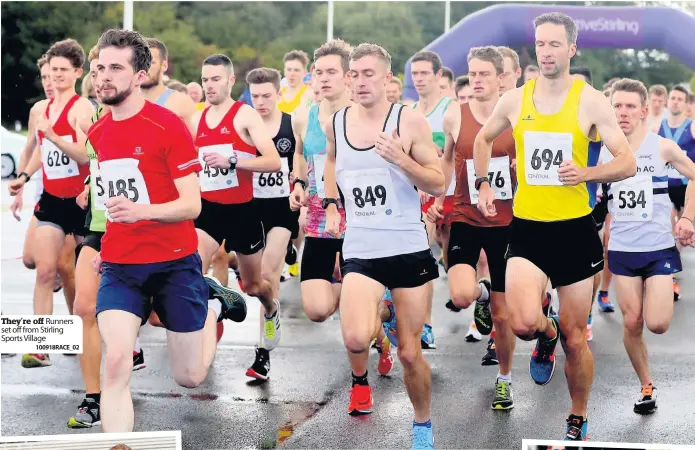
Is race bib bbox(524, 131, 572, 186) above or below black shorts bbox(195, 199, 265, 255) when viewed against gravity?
above

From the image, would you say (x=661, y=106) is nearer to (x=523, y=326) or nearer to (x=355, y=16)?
(x=523, y=326)

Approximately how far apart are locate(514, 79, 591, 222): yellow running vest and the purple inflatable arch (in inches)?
568

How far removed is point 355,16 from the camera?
39.9 metres

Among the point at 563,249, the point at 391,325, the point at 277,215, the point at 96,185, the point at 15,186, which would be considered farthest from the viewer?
the point at 277,215

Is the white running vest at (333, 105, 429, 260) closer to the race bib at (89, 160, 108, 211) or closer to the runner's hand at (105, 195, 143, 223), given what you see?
the runner's hand at (105, 195, 143, 223)

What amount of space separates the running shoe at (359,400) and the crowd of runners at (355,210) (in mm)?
11

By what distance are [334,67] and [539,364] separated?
2.35 metres

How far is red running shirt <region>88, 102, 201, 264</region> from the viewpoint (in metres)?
4.91

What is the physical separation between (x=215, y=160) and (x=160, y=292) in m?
2.05

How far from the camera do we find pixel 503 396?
6.33 metres

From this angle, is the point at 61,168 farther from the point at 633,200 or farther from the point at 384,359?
the point at 633,200

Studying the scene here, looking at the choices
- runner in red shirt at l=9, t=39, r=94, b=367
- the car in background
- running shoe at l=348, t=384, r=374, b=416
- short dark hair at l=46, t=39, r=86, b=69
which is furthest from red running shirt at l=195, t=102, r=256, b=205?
the car in background

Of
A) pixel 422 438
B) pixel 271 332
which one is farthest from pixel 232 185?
pixel 422 438

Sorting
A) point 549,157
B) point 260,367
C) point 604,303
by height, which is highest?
point 549,157
